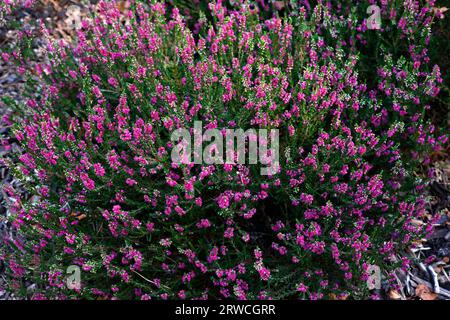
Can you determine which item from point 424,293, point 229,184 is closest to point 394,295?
point 424,293

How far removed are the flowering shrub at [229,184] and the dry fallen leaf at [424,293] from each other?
0.24 meters

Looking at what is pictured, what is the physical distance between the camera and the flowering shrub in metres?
2.36

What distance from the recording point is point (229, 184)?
2359 mm

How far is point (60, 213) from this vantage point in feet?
8.23

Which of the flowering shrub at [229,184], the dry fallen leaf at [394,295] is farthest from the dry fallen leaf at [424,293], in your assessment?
the flowering shrub at [229,184]

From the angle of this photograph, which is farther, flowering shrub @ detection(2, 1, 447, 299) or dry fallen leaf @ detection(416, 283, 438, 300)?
dry fallen leaf @ detection(416, 283, 438, 300)

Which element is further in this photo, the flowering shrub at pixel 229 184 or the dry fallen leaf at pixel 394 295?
the dry fallen leaf at pixel 394 295

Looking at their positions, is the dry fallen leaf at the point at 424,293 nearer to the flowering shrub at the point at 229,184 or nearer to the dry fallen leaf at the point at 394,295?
the dry fallen leaf at the point at 394,295

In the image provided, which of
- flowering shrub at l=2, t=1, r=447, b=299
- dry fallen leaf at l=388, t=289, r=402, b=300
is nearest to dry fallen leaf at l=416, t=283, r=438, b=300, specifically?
dry fallen leaf at l=388, t=289, r=402, b=300

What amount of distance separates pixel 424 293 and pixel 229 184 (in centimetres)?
128

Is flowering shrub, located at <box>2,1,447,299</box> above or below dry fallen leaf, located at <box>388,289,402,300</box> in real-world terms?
above

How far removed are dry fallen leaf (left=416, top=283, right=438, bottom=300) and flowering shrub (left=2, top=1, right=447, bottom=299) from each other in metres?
0.24

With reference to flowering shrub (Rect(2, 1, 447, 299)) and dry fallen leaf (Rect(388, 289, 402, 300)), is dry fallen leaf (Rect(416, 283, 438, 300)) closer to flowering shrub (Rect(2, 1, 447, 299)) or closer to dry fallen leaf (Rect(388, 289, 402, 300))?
dry fallen leaf (Rect(388, 289, 402, 300))

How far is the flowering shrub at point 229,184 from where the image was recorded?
236 centimetres
